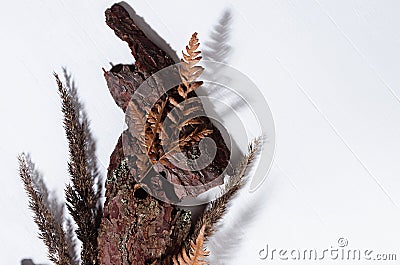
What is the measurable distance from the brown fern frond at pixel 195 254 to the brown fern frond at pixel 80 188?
19 centimetres

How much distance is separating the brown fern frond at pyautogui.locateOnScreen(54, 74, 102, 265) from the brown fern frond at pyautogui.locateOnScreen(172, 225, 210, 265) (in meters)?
0.19

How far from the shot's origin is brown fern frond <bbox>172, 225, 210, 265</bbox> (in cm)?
108

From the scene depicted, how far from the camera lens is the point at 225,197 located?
1.14m

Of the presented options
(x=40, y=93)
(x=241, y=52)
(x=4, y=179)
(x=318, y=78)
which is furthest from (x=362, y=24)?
(x=4, y=179)

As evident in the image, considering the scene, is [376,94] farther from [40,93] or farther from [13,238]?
[13,238]

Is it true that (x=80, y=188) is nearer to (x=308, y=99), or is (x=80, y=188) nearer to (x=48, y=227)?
(x=48, y=227)

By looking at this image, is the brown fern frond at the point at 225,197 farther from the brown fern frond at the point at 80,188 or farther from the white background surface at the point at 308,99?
the brown fern frond at the point at 80,188


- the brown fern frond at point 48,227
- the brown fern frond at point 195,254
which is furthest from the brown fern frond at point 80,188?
the brown fern frond at point 195,254

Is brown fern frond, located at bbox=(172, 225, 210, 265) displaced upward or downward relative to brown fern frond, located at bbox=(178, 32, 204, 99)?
downward

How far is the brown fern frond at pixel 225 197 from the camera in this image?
1129mm

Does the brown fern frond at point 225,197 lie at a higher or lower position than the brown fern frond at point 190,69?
lower

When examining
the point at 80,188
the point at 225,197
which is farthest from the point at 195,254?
the point at 80,188

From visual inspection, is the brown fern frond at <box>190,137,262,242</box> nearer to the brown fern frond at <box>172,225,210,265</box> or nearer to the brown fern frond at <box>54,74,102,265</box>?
the brown fern frond at <box>172,225,210,265</box>

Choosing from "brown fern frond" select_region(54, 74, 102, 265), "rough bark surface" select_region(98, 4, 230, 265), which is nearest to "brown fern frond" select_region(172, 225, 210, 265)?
"rough bark surface" select_region(98, 4, 230, 265)
